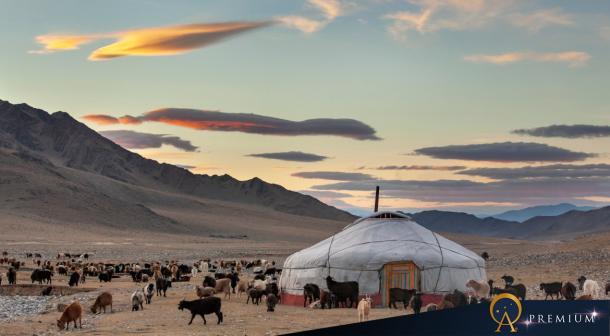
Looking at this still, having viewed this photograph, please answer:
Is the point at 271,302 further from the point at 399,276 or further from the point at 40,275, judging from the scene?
the point at 40,275

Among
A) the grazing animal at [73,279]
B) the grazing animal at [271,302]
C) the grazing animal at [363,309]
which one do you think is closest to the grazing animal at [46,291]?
the grazing animal at [73,279]

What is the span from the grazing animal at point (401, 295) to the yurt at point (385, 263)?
81 centimetres

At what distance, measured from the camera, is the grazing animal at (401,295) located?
2381 centimetres

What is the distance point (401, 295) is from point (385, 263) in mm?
1418

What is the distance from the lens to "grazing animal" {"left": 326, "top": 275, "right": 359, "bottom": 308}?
958 inches

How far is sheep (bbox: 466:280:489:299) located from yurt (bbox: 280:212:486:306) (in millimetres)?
291

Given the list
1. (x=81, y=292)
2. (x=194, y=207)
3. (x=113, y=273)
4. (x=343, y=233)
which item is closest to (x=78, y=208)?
(x=194, y=207)

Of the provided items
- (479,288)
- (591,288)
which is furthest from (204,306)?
(591,288)

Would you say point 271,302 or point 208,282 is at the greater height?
point 208,282

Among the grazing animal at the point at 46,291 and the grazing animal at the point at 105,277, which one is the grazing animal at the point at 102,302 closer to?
the grazing animal at the point at 46,291

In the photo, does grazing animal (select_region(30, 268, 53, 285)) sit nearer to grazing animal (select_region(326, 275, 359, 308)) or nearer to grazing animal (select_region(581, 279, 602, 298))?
grazing animal (select_region(326, 275, 359, 308))

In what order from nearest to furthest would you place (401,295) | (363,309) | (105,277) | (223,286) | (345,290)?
(363,309) < (401,295) < (345,290) < (223,286) < (105,277)

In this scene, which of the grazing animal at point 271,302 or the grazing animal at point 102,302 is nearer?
the grazing animal at point 271,302

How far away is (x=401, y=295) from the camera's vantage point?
24.0m
